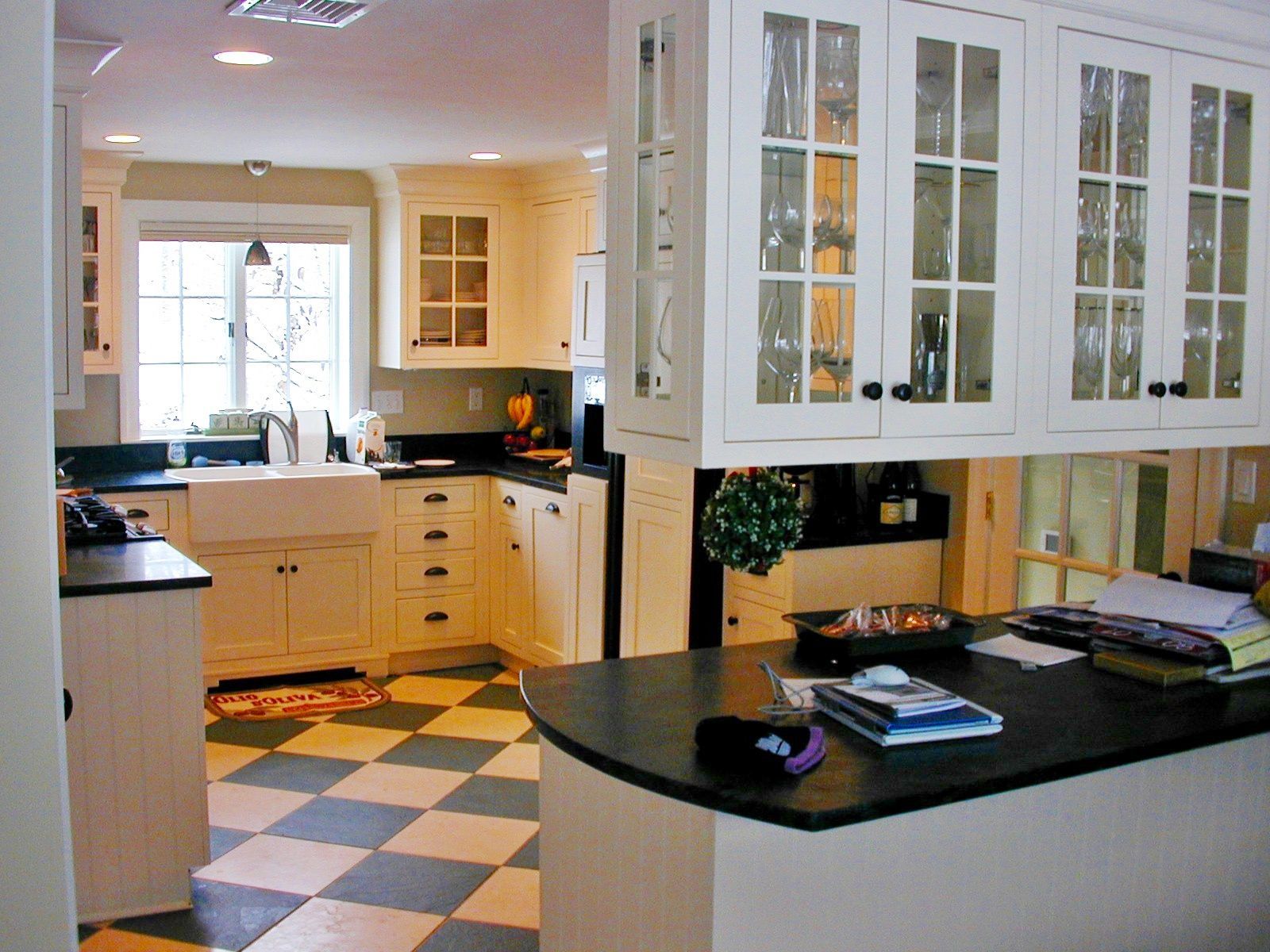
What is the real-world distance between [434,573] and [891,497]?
2.49 meters

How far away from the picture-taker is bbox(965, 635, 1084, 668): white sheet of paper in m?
2.71

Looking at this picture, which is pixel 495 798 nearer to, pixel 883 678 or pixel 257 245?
pixel 883 678

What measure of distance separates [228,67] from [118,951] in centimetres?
239

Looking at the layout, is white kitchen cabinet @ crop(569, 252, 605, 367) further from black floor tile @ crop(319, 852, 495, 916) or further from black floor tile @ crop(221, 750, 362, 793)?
black floor tile @ crop(319, 852, 495, 916)

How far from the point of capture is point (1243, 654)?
2.60 metres

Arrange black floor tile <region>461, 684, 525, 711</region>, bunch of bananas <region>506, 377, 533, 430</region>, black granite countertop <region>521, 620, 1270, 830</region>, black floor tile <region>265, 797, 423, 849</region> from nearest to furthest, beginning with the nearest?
1. black granite countertop <region>521, 620, 1270, 830</region>
2. black floor tile <region>265, 797, 423, 849</region>
3. black floor tile <region>461, 684, 525, 711</region>
4. bunch of bananas <region>506, 377, 533, 430</region>

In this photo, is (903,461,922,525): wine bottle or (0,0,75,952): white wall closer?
(0,0,75,952): white wall

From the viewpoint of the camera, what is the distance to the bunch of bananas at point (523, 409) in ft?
20.9

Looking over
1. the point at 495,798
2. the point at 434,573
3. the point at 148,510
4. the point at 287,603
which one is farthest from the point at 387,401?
the point at 495,798

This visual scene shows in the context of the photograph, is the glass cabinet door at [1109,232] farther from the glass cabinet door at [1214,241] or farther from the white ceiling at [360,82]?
the white ceiling at [360,82]

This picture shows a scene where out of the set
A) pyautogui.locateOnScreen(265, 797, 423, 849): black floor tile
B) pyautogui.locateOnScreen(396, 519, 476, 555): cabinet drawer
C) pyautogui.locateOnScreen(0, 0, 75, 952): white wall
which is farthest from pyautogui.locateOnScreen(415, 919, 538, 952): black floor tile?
pyautogui.locateOnScreen(396, 519, 476, 555): cabinet drawer

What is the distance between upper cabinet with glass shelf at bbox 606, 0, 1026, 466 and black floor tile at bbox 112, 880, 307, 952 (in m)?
→ 1.92

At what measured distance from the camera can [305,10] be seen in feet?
9.00

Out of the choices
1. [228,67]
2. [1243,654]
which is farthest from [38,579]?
[228,67]
